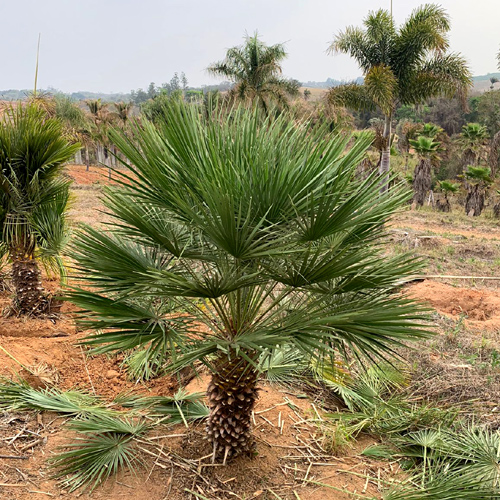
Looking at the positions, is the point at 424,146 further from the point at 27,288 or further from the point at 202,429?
the point at 202,429

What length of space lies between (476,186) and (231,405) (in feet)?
82.7

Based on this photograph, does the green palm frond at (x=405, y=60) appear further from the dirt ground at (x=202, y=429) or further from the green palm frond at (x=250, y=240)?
the green palm frond at (x=250, y=240)

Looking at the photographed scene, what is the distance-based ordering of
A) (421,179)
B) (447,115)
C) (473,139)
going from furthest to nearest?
1. (447,115)
2. (473,139)
3. (421,179)

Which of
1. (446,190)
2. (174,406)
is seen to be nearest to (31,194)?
(174,406)

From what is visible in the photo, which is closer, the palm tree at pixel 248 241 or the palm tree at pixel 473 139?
the palm tree at pixel 248 241

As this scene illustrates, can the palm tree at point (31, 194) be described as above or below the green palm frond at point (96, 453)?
above

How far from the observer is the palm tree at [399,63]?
1695 cm

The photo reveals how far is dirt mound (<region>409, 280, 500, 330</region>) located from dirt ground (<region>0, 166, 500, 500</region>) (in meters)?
0.16

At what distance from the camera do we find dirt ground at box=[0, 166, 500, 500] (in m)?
3.28

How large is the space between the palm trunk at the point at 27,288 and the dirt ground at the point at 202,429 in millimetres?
214

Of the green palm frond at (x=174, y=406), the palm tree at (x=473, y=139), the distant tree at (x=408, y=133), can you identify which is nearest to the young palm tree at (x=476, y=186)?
the palm tree at (x=473, y=139)

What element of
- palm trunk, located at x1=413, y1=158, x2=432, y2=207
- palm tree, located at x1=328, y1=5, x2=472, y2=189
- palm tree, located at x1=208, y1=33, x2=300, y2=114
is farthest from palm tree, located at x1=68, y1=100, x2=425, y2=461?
palm trunk, located at x1=413, y1=158, x2=432, y2=207

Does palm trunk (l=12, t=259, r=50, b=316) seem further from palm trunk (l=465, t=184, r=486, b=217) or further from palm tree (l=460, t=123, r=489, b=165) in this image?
palm tree (l=460, t=123, r=489, b=165)

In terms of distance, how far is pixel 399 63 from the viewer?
17719 mm
